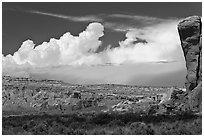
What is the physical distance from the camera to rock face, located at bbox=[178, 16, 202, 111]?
4841 centimetres

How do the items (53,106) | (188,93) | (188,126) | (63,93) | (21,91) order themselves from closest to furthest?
1. (188,126)
2. (188,93)
3. (53,106)
4. (63,93)
5. (21,91)

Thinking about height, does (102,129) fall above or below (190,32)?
below

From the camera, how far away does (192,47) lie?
163ft

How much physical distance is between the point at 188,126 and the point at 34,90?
11881cm

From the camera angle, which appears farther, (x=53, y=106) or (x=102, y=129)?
(x=53, y=106)

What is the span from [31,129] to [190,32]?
1300 inches

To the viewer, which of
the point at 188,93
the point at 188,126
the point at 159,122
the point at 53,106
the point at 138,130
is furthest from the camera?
the point at 53,106

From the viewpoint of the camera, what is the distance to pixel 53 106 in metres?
106

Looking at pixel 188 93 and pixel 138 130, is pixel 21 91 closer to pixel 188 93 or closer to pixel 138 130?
pixel 188 93

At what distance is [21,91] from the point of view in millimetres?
135250

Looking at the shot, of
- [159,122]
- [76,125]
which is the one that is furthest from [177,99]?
[76,125]

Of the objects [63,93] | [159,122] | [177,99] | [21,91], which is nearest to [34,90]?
[21,91]

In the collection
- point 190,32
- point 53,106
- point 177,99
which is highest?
point 190,32

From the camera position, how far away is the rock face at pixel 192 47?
48406 mm
